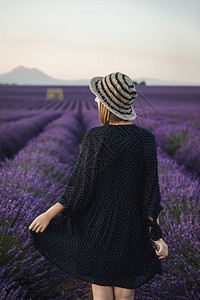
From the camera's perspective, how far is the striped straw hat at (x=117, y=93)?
3.69 ft

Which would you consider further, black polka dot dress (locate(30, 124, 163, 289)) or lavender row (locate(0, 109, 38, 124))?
lavender row (locate(0, 109, 38, 124))

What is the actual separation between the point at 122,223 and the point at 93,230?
0.12 m

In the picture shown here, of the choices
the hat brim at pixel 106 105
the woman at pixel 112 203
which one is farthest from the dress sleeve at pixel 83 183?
the hat brim at pixel 106 105

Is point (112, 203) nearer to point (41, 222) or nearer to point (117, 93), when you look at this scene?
point (41, 222)

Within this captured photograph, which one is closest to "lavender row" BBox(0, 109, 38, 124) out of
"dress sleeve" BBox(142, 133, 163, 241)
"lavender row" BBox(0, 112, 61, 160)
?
"lavender row" BBox(0, 112, 61, 160)

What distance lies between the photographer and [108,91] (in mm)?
1134

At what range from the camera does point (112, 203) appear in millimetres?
1118

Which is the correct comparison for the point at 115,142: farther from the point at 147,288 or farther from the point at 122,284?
the point at 147,288

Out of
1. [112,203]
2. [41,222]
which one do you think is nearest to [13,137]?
[41,222]

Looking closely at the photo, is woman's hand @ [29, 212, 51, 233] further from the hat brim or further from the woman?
the hat brim

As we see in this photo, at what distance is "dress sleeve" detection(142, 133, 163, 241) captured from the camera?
1.15 m

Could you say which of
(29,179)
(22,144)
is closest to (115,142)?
(29,179)

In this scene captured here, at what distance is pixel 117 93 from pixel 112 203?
43 cm

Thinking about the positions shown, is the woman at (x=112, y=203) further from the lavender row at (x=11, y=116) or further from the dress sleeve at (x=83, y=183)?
the lavender row at (x=11, y=116)
